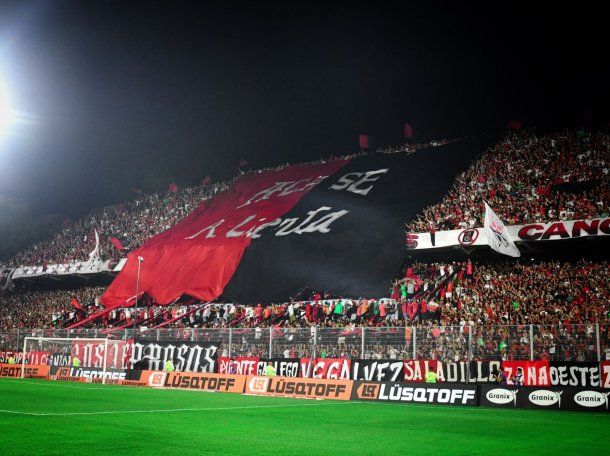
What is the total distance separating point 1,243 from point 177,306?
1251 inches

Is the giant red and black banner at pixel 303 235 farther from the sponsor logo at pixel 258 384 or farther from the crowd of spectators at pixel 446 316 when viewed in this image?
the sponsor logo at pixel 258 384

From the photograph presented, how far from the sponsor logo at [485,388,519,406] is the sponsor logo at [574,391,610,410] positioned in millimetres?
1733

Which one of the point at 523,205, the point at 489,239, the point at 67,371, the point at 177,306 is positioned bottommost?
the point at 67,371

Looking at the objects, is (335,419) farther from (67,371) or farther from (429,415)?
(67,371)

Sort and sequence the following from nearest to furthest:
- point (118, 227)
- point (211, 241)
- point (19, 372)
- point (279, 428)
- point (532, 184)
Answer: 1. point (279, 428)
2. point (19, 372)
3. point (532, 184)
4. point (211, 241)
5. point (118, 227)

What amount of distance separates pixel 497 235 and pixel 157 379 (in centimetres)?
1648

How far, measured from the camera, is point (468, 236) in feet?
115

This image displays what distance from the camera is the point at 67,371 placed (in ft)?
110

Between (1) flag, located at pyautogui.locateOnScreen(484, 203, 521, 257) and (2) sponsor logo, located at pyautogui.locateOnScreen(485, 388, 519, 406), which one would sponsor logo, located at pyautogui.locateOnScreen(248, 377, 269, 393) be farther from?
(1) flag, located at pyautogui.locateOnScreen(484, 203, 521, 257)

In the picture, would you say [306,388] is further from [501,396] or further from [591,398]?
[591,398]

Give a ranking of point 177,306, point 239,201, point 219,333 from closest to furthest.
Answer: point 219,333, point 177,306, point 239,201

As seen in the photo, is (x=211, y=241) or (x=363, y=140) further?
(x=363, y=140)

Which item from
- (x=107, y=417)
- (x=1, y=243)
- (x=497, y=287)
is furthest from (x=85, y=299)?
(x=107, y=417)

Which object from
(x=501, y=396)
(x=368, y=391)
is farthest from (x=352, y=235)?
(x=501, y=396)
